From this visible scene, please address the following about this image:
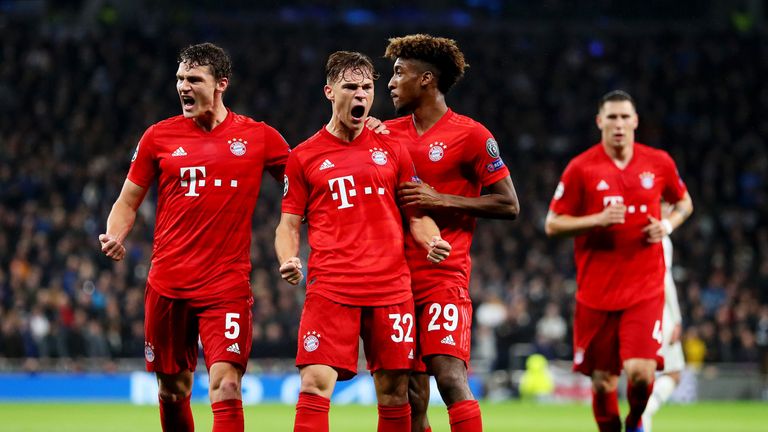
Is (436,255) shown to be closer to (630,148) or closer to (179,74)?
(179,74)

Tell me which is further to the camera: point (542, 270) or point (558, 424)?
point (542, 270)

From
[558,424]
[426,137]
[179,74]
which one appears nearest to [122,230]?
[179,74]

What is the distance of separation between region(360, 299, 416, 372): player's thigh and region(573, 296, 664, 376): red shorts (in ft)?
8.67

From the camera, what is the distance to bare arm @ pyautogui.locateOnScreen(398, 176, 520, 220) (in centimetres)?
758

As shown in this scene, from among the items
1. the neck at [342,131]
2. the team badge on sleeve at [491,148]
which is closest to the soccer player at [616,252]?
the team badge on sleeve at [491,148]

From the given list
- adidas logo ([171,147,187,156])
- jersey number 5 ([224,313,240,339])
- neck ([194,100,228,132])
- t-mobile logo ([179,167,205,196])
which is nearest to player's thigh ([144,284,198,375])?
jersey number 5 ([224,313,240,339])

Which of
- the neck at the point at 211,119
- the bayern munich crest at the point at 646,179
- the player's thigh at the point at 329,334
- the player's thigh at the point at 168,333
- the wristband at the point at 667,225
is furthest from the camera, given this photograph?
the bayern munich crest at the point at 646,179

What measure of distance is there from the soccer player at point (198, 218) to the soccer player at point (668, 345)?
4.04 meters

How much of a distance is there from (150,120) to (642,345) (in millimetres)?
19832

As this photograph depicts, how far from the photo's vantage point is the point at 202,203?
7930 mm

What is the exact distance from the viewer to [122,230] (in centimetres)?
801

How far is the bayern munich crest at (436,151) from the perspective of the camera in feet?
26.1

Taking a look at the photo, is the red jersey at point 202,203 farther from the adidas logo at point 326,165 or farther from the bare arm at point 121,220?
the adidas logo at point 326,165

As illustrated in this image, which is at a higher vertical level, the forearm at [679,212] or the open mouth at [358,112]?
the open mouth at [358,112]
